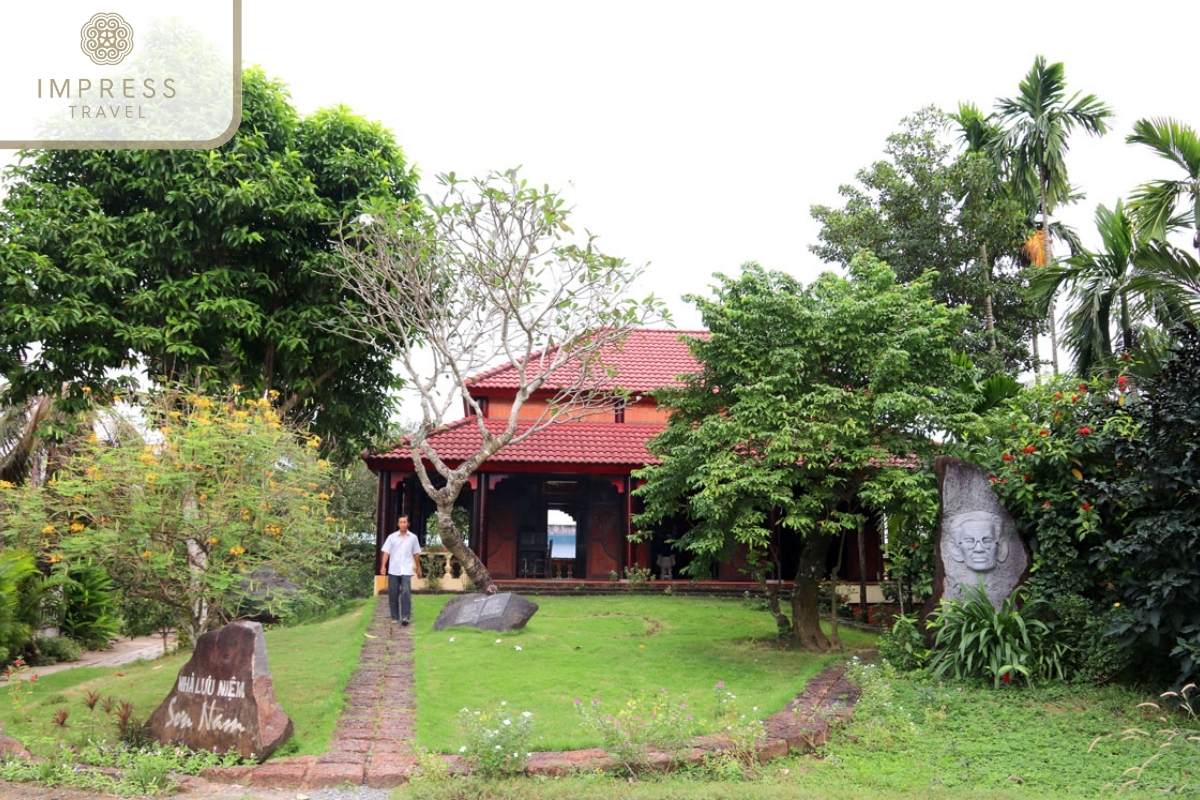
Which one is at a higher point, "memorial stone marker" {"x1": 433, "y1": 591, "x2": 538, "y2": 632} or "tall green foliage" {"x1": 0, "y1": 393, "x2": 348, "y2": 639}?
"tall green foliage" {"x1": 0, "y1": 393, "x2": 348, "y2": 639}

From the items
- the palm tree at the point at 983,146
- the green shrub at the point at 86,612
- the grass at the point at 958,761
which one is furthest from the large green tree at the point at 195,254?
the palm tree at the point at 983,146

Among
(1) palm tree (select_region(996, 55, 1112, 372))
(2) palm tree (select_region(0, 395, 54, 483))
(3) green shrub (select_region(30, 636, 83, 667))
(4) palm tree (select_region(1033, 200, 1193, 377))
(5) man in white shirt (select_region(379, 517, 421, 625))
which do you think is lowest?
(3) green shrub (select_region(30, 636, 83, 667))

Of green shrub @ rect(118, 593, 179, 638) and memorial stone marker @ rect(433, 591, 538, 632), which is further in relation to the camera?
memorial stone marker @ rect(433, 591, 538, 632)

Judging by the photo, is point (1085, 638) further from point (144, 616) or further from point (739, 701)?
point (144, 616)

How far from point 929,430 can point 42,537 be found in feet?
31.4

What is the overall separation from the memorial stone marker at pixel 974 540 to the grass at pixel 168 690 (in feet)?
21.0

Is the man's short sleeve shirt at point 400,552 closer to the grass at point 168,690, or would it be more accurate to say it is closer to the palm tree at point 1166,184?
the grass at point 168,690

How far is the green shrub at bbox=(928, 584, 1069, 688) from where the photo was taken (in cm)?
878

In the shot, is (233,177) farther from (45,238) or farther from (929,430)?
(929,430)

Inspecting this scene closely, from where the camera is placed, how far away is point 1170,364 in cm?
815

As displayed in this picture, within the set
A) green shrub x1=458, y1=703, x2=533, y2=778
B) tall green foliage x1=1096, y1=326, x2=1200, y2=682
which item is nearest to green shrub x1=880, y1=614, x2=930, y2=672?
tall green foliage x1=1096, y1=326, x2=1200, y2=682

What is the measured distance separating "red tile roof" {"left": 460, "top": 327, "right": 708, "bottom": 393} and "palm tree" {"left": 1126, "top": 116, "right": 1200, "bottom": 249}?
8.73 m

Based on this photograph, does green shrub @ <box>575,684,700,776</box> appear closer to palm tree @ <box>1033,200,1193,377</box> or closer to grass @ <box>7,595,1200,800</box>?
grass @ <box>7,595,1200,800</box>

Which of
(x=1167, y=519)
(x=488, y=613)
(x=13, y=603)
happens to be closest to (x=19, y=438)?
(x=13, y=603)
